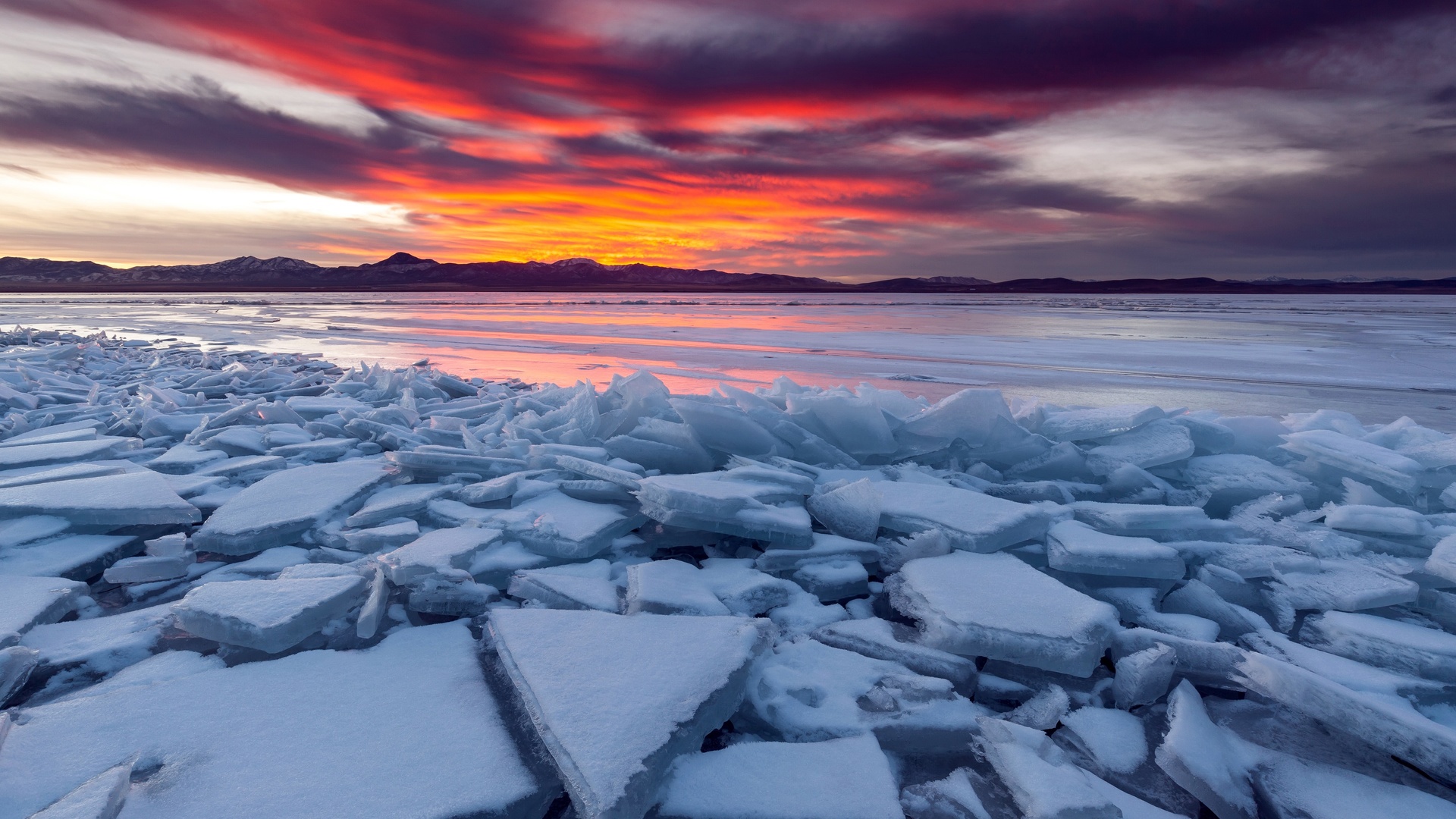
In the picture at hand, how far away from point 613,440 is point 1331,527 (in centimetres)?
271

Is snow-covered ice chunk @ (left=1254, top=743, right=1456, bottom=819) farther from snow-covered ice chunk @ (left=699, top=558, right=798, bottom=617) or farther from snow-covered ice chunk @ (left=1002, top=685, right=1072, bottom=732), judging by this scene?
snow-covered ice chunk @ (left=699, top=558, right=798, bottom=617)

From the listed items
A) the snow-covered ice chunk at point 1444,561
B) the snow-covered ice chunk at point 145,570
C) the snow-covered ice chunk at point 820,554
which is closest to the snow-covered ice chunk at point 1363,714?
the snow-covered ice chunk at point 1444,561

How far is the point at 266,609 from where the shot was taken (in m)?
1.58

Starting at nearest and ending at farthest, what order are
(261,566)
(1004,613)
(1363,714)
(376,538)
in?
(1363,714)
(1004,613)
(261,566)
(376,538)

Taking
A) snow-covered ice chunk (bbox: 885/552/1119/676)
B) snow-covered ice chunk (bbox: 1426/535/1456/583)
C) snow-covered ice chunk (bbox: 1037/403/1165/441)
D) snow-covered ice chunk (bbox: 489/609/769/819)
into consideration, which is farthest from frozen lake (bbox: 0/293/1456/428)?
snow-covered ice chunk (bbox: 489/609/769/819)

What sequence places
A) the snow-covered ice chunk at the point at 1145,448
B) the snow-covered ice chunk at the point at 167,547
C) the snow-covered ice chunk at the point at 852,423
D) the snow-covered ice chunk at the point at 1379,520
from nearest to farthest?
the snow-covered ice chunk at the point at 167,547 → the snow-covered ice chunk at the point at 1379,520 → the snow-covered ice chunk at the point at 1145,448 → the snow-covered ice chunk at the point at 852,423

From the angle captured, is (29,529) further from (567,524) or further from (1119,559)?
(1119,559)

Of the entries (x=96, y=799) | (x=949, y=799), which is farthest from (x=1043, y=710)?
(x=96, y=799)

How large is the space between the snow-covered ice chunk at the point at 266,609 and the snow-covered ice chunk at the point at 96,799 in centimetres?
41

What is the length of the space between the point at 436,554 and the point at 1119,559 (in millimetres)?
2001

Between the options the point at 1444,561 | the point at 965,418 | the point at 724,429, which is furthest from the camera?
the point at 965,418

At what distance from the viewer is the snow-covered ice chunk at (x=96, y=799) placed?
102cm

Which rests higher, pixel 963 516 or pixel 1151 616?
pixel 963 516

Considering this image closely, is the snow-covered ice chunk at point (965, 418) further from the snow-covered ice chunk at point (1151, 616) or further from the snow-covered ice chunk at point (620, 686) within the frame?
the snow-covered ice chunk at point (620, 686)
